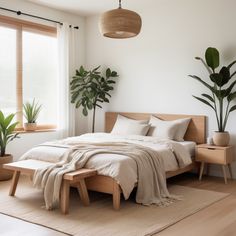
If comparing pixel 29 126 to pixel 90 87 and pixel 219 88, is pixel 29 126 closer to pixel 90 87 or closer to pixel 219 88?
pixel 90 87

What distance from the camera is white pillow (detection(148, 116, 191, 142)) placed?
17.0 feet

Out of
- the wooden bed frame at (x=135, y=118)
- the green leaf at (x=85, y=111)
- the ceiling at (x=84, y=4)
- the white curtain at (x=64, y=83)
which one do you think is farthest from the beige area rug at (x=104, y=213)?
the ceiling at (x=84, y=4)

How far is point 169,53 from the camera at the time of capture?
5.63 m

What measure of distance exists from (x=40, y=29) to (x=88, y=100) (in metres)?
1.50

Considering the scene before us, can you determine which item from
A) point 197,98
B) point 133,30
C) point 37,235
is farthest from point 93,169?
point 197,98

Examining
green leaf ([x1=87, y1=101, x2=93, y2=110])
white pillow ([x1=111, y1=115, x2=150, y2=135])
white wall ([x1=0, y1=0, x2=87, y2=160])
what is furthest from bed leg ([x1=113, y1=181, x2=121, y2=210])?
green leaf ([x1=87, y1=101, x2=93, y2=110])

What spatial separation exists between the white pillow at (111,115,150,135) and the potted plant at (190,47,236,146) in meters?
0.97

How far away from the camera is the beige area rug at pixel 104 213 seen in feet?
10.0

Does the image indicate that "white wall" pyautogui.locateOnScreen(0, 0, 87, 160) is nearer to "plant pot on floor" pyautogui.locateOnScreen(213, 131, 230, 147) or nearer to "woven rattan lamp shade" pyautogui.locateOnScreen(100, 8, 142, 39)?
"woven rattan lamp shade" pyautogui.locateOnScreen(100, 8, 142, 39)

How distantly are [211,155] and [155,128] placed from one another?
1009mm

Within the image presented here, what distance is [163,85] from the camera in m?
5.70

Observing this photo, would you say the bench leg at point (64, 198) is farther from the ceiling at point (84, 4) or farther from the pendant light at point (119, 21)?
the ceiling at point (84, 4)

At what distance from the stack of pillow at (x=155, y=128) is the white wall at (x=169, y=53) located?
0.32m

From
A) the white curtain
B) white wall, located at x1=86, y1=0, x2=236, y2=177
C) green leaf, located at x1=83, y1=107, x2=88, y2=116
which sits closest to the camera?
white wall, located at x1=86, y1=0, x2=236, y2=177
